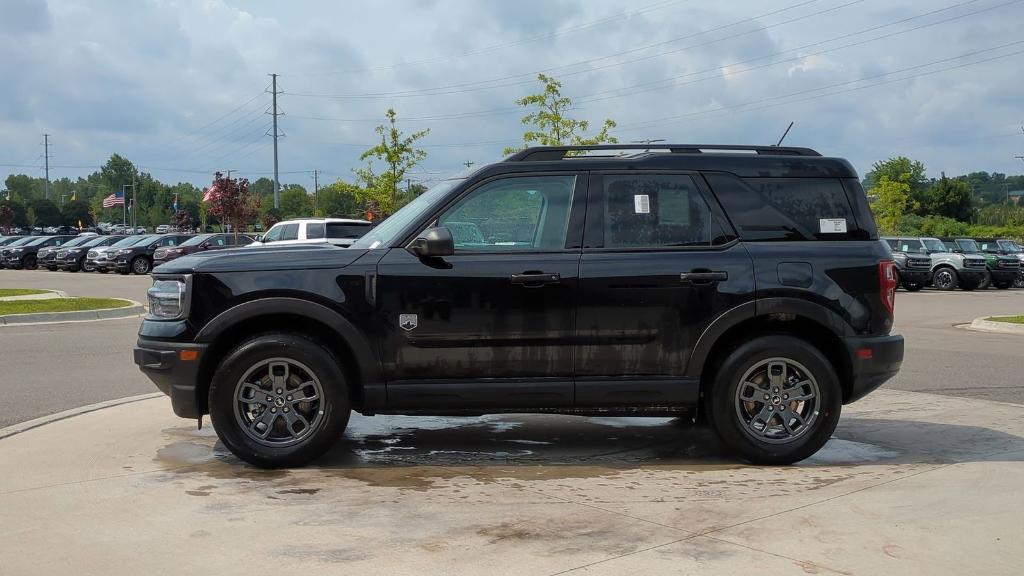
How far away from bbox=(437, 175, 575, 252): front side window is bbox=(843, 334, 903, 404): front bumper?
2.03 m

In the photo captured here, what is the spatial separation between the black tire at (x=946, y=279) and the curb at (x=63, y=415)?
2938 cm

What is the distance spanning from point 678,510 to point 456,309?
184cm

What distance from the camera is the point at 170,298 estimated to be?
6266 mm

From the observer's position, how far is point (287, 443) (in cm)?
620

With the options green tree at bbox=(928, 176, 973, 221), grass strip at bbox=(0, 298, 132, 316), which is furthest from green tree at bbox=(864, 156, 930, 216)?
grass strip at bbox=(0, 298, 132, 316)

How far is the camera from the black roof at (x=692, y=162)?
257 inches

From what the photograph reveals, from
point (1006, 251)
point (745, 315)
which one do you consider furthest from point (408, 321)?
point (1006, 251)

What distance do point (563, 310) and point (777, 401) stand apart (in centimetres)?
153

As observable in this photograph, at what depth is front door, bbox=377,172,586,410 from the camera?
617 centimetres

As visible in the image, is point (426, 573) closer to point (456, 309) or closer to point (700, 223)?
point (456, 309)

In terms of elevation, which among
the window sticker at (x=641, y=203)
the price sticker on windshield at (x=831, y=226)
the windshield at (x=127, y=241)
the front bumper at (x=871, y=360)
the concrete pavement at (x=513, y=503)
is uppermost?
the windshield at (x=127, y=241)

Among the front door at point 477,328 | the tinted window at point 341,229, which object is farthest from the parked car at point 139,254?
the front door at point 477,328

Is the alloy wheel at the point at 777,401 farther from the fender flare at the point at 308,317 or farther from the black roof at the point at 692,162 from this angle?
the fender flare at the point at 308,317

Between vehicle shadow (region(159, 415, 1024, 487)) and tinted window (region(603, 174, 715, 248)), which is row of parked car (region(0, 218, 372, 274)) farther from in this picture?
tinted window (region(603, 174, 715, 248))
